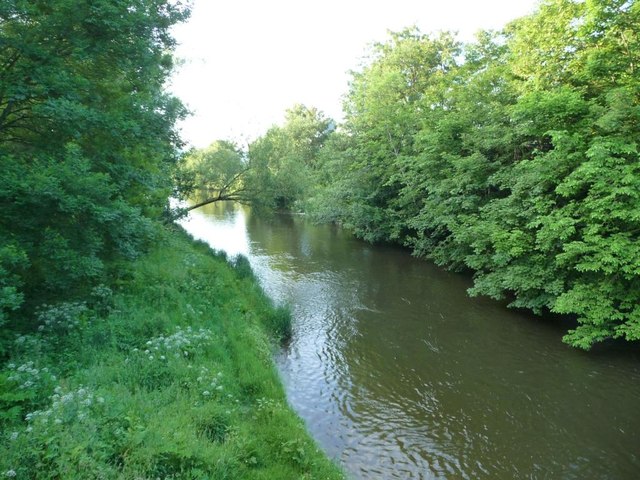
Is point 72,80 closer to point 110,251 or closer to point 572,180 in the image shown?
point 110,251

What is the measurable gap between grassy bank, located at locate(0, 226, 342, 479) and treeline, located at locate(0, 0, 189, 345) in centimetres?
98

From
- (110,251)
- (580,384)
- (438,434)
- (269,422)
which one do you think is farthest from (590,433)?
(110,251)

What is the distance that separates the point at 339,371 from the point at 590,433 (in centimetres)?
579

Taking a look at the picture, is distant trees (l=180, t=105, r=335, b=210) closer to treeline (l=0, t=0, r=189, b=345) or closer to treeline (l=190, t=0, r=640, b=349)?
treeline (l=190, t=0, r=640, b=349)

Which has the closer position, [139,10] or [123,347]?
[123,347]

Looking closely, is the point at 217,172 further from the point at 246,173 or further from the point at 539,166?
the point at 539,166

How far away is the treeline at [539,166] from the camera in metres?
10.6

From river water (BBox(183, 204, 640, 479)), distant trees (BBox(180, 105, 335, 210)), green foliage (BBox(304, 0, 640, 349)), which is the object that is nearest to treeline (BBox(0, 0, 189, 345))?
river water (BBox(183, 204, 640, 479))

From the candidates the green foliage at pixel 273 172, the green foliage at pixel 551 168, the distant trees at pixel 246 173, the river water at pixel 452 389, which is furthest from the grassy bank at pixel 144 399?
the green foliage at pixel 273 172

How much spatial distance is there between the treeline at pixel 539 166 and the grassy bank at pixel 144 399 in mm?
9585

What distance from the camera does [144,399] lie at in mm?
5516

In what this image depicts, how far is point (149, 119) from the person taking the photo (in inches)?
326

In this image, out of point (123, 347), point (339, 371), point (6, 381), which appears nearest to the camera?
point (6, 381)

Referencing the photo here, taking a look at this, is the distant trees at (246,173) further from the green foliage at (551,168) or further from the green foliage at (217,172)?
the green foliage at (551,168)
